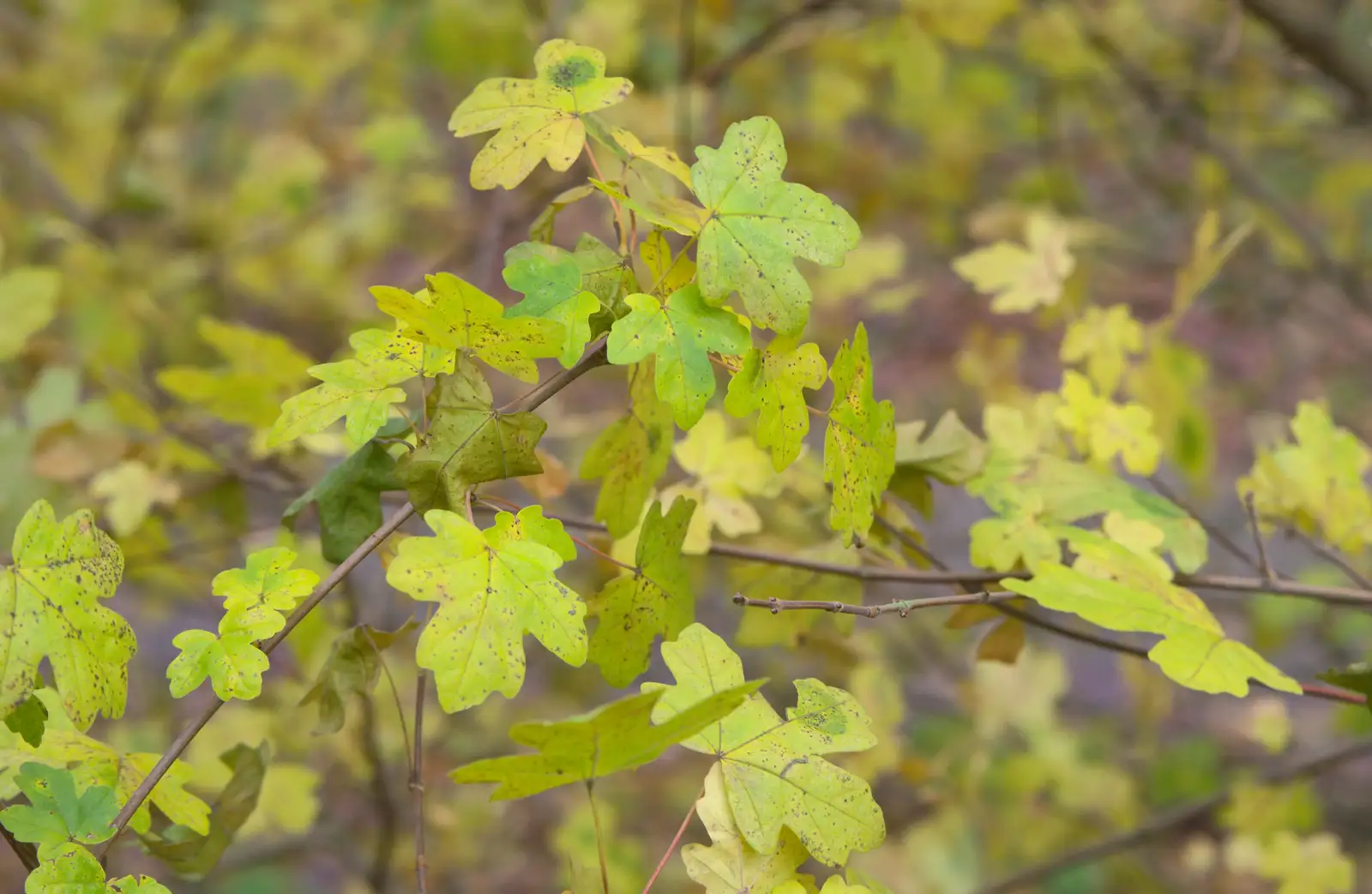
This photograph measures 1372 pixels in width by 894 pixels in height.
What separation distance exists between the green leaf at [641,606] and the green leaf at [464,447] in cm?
14

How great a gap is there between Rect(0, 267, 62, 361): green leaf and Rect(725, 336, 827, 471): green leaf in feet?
3.41

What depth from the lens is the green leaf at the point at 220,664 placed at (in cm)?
73

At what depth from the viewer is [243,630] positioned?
29.6 inches

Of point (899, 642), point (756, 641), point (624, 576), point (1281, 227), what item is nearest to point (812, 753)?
point (624, 576)

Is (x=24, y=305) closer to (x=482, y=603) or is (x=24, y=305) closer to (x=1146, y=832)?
(x=482, y=603)

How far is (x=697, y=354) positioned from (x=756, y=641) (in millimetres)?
473

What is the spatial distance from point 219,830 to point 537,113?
65 cm

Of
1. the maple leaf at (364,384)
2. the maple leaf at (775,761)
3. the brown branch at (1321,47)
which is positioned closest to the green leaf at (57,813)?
the maple leaf at (364,384)

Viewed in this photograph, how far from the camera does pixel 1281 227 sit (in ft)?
8.02

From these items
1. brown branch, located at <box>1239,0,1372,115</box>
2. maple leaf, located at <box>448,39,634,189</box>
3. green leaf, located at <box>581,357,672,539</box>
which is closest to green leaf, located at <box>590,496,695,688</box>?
green leaf, located at <box>581,357,672,539</box>

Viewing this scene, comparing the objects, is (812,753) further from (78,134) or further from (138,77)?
(138,77)

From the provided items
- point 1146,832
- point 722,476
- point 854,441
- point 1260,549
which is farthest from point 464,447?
point 1146,832

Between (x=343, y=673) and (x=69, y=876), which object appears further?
(x=343, y=673)

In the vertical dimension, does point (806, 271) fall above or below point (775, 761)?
below
